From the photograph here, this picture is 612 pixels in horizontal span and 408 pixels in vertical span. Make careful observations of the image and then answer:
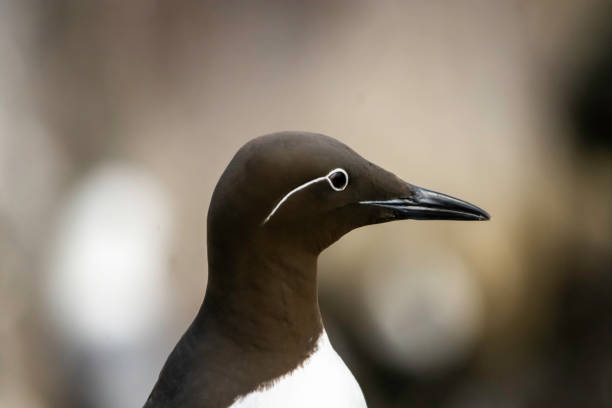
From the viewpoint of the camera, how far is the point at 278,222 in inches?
56.9

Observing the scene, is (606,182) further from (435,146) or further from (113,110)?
(113,110)

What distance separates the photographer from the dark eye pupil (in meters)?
1.45

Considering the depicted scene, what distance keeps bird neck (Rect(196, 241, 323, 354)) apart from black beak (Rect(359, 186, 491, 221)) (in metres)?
0.17

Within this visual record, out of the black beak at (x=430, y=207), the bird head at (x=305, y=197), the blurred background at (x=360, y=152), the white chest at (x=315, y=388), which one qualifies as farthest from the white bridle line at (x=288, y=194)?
the blurred background at (x=360, y=152)

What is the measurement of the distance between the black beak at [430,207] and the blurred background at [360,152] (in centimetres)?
244

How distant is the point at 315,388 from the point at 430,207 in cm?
37

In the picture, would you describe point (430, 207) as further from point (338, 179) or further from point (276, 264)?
point (276, 264)

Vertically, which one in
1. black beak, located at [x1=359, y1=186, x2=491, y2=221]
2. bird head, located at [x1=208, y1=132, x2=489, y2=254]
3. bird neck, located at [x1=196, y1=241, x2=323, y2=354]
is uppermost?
bird head, located at [x1=208, y1=132, x2=489, y2=254]

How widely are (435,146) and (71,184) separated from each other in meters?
1.88

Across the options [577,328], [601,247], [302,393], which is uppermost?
[302,393]

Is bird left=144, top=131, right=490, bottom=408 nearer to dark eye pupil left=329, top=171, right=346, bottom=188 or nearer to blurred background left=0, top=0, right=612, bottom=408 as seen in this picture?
dark eye pupil left=329, top=171, right=346, bottom=188

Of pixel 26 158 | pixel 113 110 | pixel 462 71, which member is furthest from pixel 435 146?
pixel 26 158

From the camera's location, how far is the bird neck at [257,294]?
1460 mm

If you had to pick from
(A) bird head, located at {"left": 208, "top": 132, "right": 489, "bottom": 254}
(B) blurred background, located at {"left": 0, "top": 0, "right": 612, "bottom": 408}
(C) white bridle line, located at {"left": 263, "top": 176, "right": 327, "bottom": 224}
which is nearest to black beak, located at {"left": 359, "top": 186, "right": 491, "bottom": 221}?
(A) bird head, located at {"left": 208, "top": 132, "right": 489, "bottom": 254}
